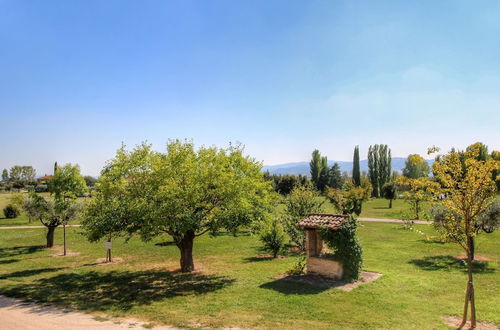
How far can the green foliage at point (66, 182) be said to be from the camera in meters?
22.9

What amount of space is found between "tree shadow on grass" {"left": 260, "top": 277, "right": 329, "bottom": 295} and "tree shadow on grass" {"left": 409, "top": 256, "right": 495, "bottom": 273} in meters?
7.09

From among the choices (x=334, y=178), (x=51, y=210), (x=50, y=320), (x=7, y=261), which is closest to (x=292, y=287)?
(x=50, y=320)

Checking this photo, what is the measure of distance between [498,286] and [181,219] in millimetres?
13533

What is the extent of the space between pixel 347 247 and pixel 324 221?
5.14ft

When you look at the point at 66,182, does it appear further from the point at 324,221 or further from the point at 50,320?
the point at 324,221

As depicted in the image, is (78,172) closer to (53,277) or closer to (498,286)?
(53,277)

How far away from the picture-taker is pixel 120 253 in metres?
23.1

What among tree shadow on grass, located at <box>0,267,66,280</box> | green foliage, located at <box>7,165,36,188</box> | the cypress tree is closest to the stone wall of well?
tree shadow on grass, located at <box>0,267,66,280</box>

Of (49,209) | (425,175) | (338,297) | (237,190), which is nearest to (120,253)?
(49,209)

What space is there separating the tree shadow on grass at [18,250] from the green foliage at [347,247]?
20.4 metres

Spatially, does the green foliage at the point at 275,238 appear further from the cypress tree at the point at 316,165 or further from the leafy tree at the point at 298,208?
the cypress tree at the point at 316,165

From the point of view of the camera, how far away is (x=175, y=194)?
14.9 m

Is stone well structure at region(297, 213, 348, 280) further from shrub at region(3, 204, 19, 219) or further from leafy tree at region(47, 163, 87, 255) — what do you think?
shrub at region(3, 204, 19, 219)

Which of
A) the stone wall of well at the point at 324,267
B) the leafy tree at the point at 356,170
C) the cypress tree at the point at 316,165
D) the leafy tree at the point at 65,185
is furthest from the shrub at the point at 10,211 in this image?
the cypress tree at the point at 316,165
